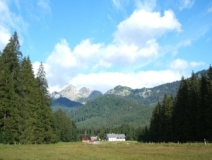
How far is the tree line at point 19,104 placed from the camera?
4066cm

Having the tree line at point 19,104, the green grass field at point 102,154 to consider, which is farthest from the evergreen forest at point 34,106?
the green grass field at point 102,154

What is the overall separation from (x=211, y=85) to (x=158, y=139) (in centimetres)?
3519

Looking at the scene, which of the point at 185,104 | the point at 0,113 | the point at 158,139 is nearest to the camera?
the point at 0,113

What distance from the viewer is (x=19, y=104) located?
44.5 meters

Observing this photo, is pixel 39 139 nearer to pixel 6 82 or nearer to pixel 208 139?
pixel 6 82

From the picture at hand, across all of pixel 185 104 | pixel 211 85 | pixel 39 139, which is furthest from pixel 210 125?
pixel 39 139

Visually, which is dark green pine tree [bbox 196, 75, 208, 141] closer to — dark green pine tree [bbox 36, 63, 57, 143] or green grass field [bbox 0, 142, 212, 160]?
green grass field [bbox 0, 142, 212, 160]

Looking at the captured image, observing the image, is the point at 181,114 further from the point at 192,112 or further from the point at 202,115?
the point at 202,115

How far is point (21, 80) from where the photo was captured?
4666cm

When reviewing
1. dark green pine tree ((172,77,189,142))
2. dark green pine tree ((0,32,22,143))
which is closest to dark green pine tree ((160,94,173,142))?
dark green pine tree ((172,77,189,142))

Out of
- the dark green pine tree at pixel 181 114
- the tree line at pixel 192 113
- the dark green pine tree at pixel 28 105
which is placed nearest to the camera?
the dark green pine tree at pixel 28 105

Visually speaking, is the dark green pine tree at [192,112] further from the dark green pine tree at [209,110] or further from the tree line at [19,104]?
the tree line at [19,104]

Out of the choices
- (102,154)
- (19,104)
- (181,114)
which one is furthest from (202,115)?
(19,104)

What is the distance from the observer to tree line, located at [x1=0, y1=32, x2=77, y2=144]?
4066cm
